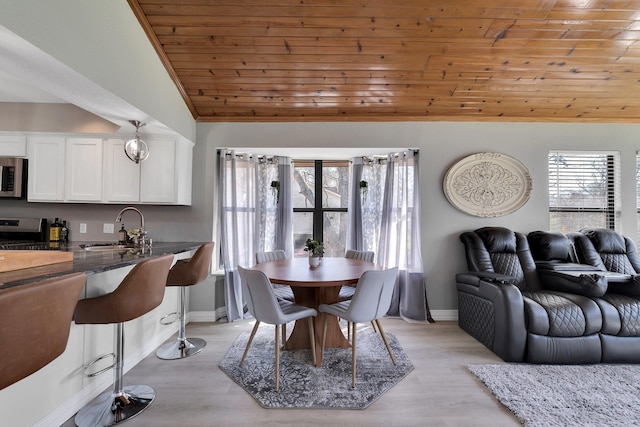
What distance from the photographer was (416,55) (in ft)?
8.56

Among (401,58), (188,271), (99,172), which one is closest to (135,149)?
(99,172)

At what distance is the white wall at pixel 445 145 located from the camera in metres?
3.38

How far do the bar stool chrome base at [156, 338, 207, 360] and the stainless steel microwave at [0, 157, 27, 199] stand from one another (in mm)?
2286

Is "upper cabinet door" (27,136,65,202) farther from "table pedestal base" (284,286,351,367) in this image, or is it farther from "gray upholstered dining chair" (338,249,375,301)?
"gray upholstered dining chair" (338,249,375,301)

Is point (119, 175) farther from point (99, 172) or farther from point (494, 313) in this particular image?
point (494, 313)

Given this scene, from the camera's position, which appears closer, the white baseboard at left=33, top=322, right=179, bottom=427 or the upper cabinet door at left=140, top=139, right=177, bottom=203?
the white baseboard at left=33, top=322, right=179, bottom=427

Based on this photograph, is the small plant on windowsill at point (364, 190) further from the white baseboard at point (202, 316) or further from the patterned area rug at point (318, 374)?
the white baseboard at point (202, 316)

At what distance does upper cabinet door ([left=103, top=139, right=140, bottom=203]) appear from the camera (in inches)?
118

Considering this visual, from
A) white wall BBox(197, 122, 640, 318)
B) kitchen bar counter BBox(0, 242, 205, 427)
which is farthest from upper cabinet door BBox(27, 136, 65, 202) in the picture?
kitchen bar counter BBox(0, 242, 205, 427)

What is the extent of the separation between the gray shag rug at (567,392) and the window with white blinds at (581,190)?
1816mm

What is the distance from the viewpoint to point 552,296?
2.48 meters

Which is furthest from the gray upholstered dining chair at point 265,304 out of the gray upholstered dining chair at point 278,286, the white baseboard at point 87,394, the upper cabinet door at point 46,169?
the upper cabinet door at point 46,169

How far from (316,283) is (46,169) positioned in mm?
3178

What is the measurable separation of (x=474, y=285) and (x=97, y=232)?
4191 mm
